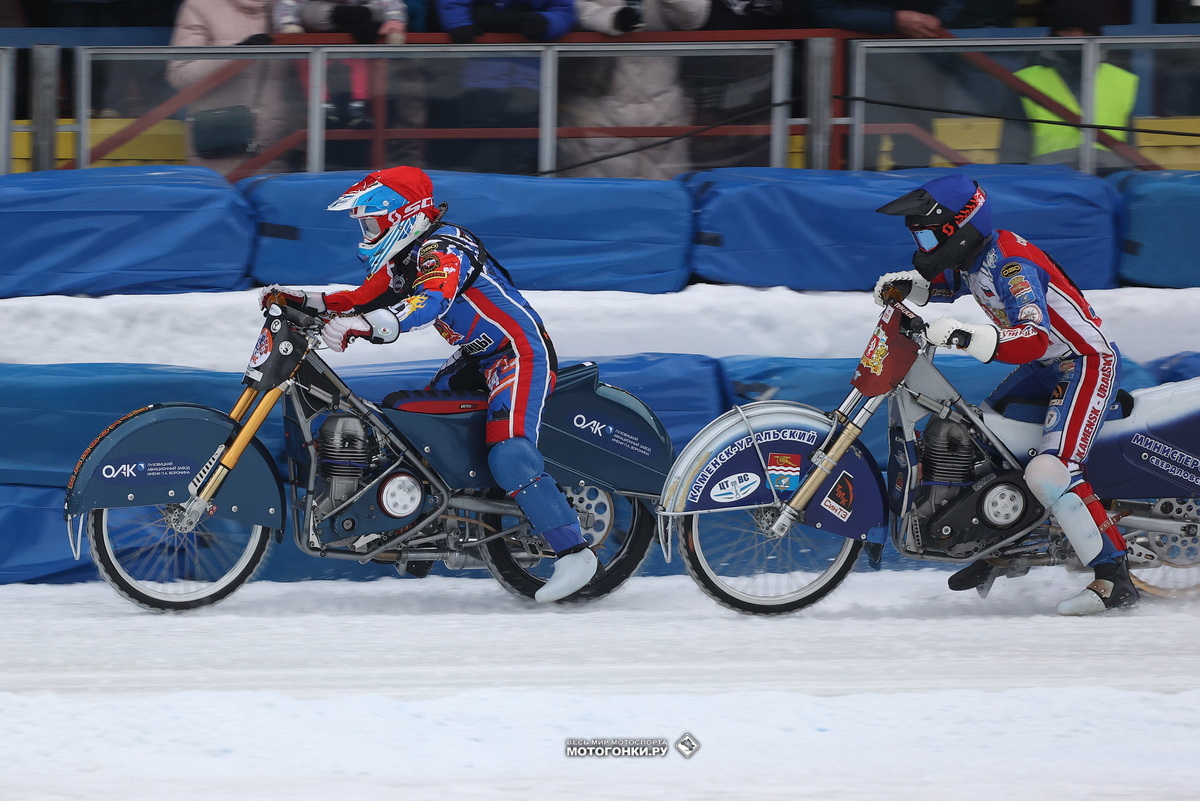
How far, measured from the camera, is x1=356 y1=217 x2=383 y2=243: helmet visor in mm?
4758

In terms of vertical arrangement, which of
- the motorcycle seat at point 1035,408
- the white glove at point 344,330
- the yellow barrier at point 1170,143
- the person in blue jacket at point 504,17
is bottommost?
the motorcycle seat at point 1035,408

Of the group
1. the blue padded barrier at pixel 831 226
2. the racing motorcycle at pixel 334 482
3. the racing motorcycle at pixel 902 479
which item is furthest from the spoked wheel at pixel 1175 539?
the racing motorcycle at pixel 334 482

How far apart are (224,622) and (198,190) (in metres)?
2.35

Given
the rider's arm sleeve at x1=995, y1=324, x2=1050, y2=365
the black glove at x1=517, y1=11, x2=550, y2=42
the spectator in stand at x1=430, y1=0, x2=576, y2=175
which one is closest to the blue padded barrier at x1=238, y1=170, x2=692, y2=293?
the spectator in stand at x1=430, y1=0, x2=576, y2=175

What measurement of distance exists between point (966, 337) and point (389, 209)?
212 centimetres

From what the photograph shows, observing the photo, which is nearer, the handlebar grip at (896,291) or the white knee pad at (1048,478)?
the white knee pad at (1048,478)

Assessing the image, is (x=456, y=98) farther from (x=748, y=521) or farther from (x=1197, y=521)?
(x=1197, y=521)

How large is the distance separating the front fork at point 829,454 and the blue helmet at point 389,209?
1694mm

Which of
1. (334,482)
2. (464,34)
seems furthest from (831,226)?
(334,482)

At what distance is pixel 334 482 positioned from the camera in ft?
15.5

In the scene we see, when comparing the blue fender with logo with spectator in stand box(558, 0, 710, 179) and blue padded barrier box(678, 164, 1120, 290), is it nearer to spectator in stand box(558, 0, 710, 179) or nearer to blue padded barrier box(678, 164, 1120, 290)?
blue padded barrier box(678, 164, 1120, 290)

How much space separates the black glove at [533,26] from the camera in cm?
732

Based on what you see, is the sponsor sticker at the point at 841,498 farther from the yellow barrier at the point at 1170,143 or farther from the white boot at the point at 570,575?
the yellow barrier at the point at 1170,143

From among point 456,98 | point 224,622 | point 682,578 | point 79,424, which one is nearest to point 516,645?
point 224,622
